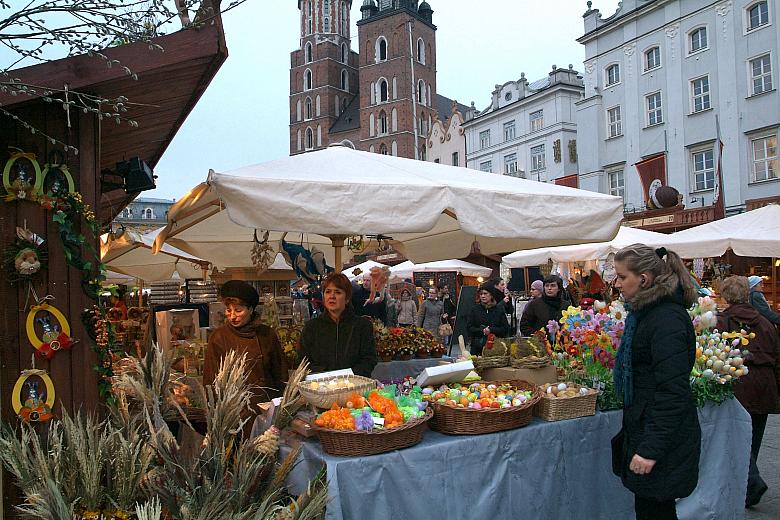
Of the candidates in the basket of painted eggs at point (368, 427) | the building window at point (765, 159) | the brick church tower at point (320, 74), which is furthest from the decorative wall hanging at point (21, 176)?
the brick church tower at point (320, 74)

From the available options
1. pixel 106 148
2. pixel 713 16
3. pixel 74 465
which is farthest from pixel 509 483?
pixel 713 16

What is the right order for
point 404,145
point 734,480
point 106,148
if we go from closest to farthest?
point 734,480 < point 106,148 < point 404,145

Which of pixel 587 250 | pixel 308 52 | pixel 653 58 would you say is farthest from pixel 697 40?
pixel 308 52

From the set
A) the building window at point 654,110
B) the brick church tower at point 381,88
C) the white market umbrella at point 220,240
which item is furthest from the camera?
the brick church tower at point 381,88

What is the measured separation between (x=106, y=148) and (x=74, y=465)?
3.77 metres

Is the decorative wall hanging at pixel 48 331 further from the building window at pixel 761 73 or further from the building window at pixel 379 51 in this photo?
the building window at pixel 379 51

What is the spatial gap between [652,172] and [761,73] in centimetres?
450

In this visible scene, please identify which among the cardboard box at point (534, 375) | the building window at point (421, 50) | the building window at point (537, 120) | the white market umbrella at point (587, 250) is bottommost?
the cardboard box at point (534, 375)

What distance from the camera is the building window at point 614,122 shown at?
23578mm

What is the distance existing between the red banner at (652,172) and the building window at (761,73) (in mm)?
3597

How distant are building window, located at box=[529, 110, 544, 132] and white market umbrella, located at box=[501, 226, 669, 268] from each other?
2010cm

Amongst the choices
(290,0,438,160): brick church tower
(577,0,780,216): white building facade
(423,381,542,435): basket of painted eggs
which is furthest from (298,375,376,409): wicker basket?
(290,0,438,160): brick church tower

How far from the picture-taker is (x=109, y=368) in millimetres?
3363

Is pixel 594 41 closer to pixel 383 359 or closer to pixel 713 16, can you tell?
pixel 713 16
